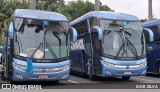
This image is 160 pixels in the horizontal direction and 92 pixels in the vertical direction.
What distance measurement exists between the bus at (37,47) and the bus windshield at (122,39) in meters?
2.10

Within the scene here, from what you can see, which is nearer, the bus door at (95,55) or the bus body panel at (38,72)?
the bus body panel at (38,72)

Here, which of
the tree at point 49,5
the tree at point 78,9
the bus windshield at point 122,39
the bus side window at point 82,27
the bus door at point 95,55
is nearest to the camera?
the bus windshield at point 122,39

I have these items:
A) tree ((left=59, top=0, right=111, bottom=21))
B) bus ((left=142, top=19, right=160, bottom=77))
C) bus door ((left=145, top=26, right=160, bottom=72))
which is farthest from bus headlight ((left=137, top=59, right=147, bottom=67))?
tree ((left=59, top=0, right=111, bottom=21))

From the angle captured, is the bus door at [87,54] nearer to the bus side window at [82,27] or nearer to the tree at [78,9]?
the bus side window at [82,27]

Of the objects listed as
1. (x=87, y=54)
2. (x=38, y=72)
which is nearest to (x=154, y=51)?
(x=87, y=54)

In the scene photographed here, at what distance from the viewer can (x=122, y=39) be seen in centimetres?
1783

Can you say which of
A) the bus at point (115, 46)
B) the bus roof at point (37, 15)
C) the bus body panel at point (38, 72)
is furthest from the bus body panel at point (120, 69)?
the bus roof at point (37, 15)

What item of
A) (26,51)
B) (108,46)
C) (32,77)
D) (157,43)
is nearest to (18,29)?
(26,51)

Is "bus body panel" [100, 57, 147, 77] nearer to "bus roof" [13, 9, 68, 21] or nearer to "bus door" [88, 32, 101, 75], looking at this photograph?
"bus door" [88, 32, 101, 75]

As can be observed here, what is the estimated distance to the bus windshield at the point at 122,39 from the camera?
17578 mm

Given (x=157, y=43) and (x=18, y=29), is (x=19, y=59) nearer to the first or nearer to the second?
(x=18, y=29)

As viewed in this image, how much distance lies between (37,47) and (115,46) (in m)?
3.94

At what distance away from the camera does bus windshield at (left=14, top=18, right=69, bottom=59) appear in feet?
51.1

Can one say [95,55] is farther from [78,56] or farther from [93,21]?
[78,56]
